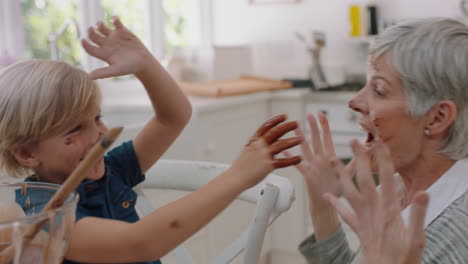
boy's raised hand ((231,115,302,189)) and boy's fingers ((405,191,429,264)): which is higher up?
boy's raised hand ((231,115,302,189))

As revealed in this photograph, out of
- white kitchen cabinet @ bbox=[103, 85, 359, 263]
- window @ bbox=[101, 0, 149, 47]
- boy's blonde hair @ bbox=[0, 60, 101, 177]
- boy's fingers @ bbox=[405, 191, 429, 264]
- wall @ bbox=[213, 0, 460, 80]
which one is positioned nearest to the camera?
boy's fingers @ bbox=[405, 191, 429, 264]

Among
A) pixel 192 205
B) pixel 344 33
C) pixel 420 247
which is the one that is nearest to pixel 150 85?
pixel 192 205

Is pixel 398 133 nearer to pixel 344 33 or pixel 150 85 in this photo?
pixel 150 85

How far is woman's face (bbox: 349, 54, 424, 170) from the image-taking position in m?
1.23

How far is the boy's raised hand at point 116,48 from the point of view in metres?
1.21

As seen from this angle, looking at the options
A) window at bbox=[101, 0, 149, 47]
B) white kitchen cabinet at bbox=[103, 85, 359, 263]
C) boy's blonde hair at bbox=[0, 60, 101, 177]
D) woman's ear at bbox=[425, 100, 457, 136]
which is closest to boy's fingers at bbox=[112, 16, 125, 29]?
boy's blonde hair at bbox=[0, 60, 101, 177]

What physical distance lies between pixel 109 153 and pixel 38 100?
13.8 inches

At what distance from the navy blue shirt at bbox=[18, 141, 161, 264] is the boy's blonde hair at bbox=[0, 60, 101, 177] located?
0.45ft

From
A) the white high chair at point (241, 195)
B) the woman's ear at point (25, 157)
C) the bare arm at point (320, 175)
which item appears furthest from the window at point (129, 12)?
the bare arm at point (320, 175)

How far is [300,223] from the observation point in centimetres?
328

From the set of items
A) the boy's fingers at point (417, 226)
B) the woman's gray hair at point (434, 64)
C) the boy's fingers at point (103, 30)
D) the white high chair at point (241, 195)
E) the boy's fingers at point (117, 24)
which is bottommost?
the white high chair at point (241, 195)

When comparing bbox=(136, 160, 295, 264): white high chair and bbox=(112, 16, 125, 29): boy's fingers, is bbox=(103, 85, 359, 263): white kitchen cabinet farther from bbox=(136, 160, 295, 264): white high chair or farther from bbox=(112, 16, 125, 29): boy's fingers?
bbox=(112, 16, 125, 29): boy's fingers

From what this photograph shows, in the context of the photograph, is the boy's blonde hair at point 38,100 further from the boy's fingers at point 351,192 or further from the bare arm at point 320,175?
the boy's fingers at point 351,192

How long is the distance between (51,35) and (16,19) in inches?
8.0
